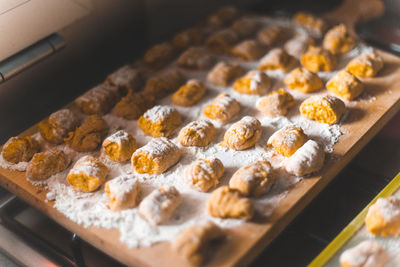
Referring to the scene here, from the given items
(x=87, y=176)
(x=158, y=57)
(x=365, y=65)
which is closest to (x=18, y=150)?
(x=87, y=176)

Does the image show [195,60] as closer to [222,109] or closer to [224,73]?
[224,73]

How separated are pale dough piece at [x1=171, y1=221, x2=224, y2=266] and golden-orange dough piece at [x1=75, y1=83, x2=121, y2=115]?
69cm

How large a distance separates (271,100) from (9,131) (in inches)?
39.4

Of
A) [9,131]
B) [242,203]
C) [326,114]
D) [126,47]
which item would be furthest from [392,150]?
[9,131]

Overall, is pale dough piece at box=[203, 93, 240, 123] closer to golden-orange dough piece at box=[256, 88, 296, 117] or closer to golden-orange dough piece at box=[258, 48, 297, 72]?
golden-orange dough piece at box=[256, 88, 296, 117]

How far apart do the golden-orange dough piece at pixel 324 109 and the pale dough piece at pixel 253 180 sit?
33cm

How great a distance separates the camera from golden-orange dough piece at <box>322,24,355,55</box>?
74.7 inches

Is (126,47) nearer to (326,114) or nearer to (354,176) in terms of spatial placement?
(326,114)

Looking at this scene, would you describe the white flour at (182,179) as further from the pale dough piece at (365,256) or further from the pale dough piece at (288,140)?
the pale dough piece at (365,256)

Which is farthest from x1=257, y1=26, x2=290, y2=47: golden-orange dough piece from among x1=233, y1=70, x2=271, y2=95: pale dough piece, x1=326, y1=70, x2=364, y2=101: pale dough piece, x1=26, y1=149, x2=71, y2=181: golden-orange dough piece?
x1=26, y1=149, x2=71, y2=181: golden-orange dough piece

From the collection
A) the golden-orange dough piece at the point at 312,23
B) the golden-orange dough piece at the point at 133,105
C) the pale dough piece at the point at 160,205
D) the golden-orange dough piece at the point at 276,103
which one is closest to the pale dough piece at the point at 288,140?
the golden-orange dough piece at the point at 276,103

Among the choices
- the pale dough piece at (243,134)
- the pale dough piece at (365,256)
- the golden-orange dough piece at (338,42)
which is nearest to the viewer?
the pale dough piece at (365,256)

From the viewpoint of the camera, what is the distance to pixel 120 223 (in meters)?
1.29

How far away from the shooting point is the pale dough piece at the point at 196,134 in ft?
4.98
